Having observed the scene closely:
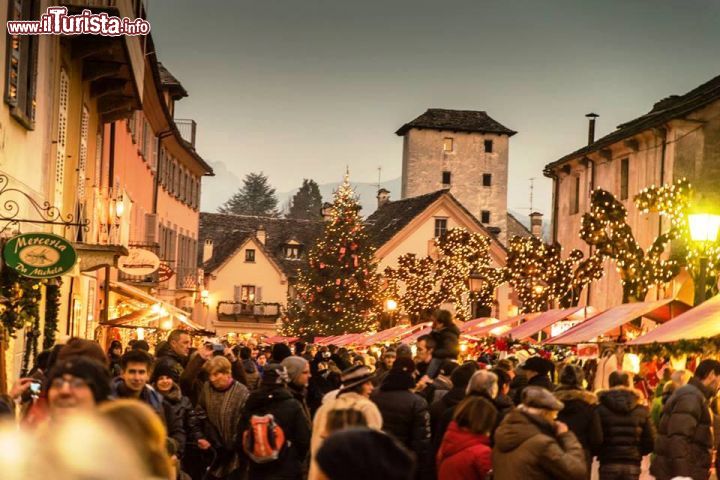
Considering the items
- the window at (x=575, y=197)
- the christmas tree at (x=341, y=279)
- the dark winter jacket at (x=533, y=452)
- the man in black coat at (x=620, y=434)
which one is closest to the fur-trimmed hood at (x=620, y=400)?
the man in black coat at (x=620, y=434)

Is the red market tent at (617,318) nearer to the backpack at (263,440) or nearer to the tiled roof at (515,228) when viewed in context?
the backpack at (263,440)

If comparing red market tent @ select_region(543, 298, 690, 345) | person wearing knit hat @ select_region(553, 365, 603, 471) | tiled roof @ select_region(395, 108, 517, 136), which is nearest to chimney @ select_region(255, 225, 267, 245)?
tiled roof @ select_region(395, 108, 517, 136)

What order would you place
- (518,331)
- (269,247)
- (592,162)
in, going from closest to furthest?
(518,331)
(592,162)
(269,247)

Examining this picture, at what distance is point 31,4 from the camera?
18.9 m

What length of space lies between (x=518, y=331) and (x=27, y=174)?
14150mm

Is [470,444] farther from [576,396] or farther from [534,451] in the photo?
[576,396]

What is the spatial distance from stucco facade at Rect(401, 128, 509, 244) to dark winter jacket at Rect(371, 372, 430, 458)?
92.4m

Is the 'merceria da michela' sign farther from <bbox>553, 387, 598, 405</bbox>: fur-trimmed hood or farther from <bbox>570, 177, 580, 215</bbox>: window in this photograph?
<bbox>570, 177, 580, 215</bbox>: window

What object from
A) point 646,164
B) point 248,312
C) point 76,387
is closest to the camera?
point 76,387

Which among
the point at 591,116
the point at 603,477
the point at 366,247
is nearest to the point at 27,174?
the point at 603,477

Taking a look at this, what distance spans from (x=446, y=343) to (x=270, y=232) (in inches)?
3731

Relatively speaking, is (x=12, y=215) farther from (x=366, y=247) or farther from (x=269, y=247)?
(x=269, y=247)

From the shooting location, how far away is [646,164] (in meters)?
46.0

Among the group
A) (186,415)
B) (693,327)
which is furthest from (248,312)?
(186,415)
